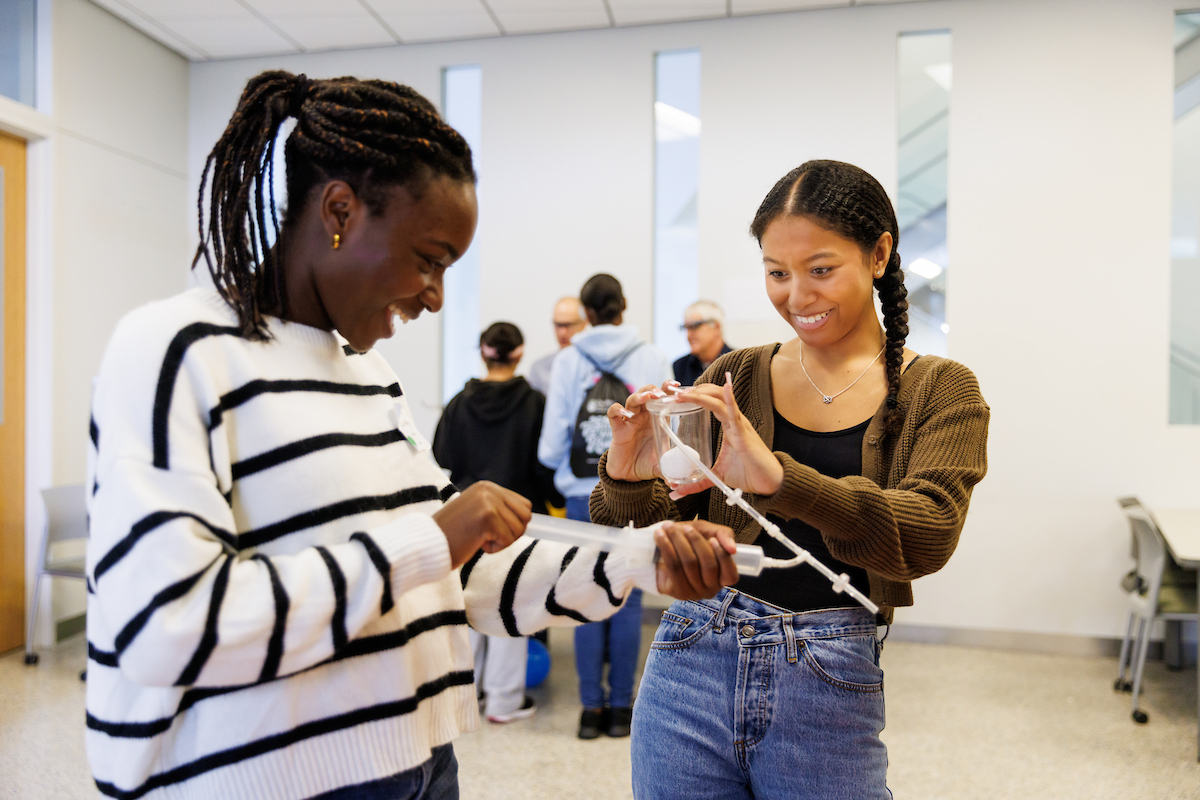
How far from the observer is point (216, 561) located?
0.74 m

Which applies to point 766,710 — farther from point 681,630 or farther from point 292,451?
point 292,451

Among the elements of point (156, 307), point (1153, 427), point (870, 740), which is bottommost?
point (870, 740)

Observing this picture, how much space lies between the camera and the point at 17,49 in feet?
13.7

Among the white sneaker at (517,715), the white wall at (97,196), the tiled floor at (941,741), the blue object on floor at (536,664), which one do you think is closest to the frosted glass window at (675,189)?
the blue object on floor at (536,664)

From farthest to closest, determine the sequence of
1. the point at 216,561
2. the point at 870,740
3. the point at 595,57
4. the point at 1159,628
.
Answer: the point at 595,57 < the point at 1159,628 < the point at 870,740 < the point at 216,561

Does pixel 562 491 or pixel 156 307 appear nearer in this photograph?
pixel 156 307

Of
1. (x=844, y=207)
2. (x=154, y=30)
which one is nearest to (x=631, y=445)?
(x=844, y=207)

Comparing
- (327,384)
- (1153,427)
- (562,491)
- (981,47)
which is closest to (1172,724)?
(1153,427)

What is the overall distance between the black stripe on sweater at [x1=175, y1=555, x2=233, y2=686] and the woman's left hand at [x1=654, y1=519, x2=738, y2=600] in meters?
0.48

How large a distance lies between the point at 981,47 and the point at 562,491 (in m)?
3.43

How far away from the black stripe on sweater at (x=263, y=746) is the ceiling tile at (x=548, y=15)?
176 inches

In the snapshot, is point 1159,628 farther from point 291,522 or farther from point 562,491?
point 291,522

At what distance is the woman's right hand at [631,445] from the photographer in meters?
1.15

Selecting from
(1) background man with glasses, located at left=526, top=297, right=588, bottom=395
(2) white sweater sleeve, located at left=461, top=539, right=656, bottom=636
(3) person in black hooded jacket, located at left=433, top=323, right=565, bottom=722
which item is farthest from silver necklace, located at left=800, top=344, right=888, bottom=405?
(1) background man with glasses, located at left=526, top=297, right=588, bottom=395
